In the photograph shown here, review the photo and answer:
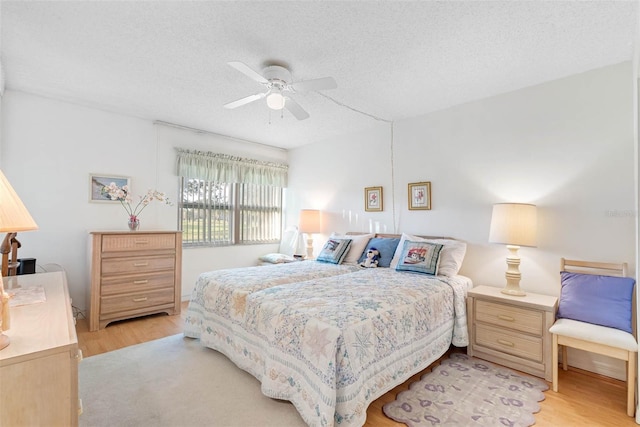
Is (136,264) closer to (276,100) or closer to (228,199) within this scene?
(228,199)

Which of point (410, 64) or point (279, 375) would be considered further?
point (410, 64)

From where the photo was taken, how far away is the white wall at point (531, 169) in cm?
241

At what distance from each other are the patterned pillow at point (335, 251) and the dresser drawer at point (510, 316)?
1.53 m

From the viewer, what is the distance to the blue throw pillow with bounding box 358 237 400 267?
11.1 feet

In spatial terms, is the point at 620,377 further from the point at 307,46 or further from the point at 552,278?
the point at 307,46

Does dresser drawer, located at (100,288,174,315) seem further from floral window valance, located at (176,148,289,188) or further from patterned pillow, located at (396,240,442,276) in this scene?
patterned pillow, located at (396,240,442,276)

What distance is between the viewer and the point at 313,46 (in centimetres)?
221

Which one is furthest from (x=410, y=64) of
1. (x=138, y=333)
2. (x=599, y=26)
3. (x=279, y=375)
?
(x=138, y=333)

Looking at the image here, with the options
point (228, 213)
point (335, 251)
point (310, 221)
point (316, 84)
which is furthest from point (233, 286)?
point (228, 213)

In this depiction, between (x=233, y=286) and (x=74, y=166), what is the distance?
2596 mm

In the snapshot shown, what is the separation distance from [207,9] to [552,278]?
11.3ft

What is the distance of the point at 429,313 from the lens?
231 cm

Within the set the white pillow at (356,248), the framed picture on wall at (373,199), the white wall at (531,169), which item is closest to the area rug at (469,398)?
the white wall at (531,169)

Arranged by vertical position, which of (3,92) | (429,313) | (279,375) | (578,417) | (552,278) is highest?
(3,92)
